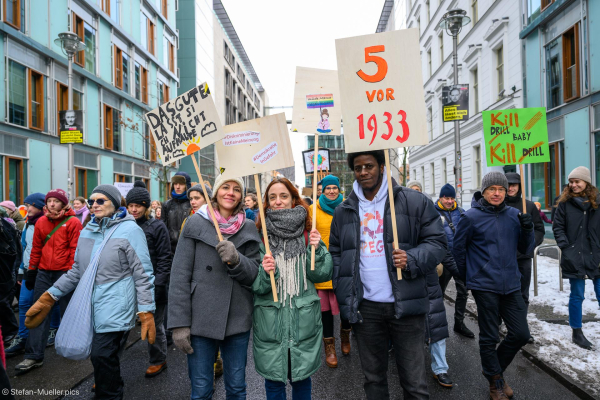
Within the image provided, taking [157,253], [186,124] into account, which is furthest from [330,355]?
[186,124]

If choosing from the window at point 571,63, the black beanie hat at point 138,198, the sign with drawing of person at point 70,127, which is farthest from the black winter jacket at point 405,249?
the sign with drawing of person at point 70,127

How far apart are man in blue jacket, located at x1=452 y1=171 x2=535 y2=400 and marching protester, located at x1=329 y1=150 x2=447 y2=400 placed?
1.16 m

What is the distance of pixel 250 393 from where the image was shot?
401 cm

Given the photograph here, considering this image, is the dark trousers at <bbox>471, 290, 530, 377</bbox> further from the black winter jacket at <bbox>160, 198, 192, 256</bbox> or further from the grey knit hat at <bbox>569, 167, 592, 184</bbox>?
the black winter jacket at <bbox>160, 198, 192, 256</bbox>

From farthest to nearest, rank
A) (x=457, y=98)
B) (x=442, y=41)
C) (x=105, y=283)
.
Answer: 1. (x=442, y=41)
2. (x=457, y=98)
3. (x=105, y=283)

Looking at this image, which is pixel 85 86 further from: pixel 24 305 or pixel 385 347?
pixel 385 347

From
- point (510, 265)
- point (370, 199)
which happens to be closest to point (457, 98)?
point (510, 265)

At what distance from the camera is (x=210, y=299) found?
9.67 ft

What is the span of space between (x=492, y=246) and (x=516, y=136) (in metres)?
1.51

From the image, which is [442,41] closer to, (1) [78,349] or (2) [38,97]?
(2) [38,97]

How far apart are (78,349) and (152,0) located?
2919cm

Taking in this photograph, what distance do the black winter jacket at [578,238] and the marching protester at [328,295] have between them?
111 inches

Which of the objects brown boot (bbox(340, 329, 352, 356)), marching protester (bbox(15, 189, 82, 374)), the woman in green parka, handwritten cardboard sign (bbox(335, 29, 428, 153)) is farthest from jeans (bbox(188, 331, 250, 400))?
marching protester (bbox(15, 189, 82, 374))

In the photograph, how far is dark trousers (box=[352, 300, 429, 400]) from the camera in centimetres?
279
